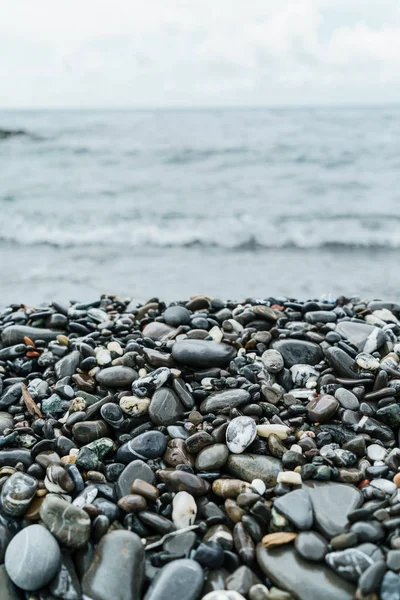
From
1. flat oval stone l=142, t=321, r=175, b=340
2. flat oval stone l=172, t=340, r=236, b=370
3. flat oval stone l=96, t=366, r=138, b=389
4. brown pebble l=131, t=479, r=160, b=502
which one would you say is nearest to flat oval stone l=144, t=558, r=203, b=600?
brown pebble l=131, t=479, r=160, b=502

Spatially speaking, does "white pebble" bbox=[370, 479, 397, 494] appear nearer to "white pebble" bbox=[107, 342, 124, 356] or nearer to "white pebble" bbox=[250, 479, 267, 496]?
"white pebble" bbox=[250, 479, 267, 496]

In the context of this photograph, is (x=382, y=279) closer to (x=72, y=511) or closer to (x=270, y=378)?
(x=270, y=378)

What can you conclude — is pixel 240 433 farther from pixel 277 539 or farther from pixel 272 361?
pixel 272 361

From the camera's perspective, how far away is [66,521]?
1.95 meters

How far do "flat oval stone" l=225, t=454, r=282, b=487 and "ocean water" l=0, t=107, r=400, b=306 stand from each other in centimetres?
307

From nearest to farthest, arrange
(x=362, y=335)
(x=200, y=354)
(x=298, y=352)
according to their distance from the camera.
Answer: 1. (x=200, y=354)
2. (x=298, y=352)
3. (x=362, y=335)

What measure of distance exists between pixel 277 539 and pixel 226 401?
0.80m

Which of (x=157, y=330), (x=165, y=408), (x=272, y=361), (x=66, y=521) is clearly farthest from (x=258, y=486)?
(x=157, y=330)

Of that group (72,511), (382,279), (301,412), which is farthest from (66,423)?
(382,279)

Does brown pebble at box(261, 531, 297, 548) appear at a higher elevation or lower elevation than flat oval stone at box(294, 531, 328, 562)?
lower

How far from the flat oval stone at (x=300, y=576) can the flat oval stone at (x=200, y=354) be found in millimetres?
1138

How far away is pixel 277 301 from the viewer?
3846mm

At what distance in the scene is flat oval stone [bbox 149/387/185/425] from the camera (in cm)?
252

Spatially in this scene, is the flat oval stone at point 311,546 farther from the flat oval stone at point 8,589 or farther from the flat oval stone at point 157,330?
the flat oval stone at point 157,330
